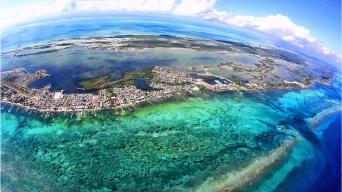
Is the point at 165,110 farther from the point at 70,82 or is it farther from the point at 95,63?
the point at 95,63

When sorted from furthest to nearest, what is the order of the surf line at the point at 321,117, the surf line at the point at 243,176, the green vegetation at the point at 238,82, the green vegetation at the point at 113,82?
the green vegetation at the point at 238,82, the green vegetation at the point at 113,82, the surf line at the point at 321,117, the surf line at the point at 243,176

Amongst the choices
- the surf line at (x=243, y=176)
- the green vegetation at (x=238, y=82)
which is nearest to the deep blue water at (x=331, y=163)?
the surf line at (x=243, y=176)

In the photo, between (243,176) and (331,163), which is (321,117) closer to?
(331,163)

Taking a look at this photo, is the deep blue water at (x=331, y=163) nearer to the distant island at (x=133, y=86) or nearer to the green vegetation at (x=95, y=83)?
the distant island at (x=133, y=86)

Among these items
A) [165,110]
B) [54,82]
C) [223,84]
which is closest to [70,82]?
[54,82]

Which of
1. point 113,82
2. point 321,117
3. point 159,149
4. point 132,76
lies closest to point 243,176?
point 159,149
